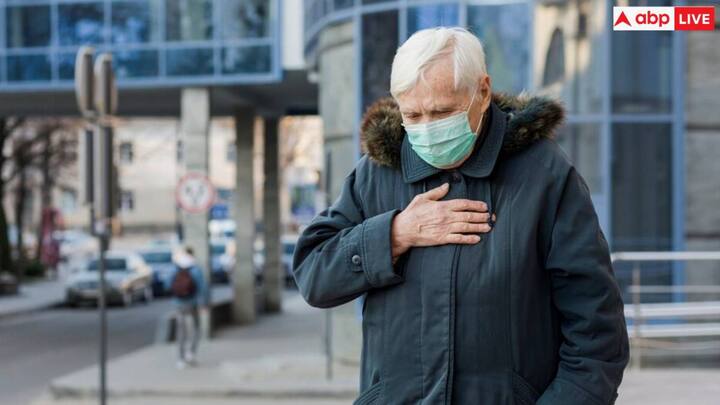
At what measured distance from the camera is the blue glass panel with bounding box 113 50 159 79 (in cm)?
2033

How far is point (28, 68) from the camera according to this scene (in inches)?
835

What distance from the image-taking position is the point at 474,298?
7.93 feet

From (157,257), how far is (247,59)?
59.7 ft

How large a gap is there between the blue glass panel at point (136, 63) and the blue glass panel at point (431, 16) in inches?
299

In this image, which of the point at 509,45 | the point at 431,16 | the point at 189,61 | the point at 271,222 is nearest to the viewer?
the point at 509,45

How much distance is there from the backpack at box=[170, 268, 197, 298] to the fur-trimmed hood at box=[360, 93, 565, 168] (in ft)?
42.3

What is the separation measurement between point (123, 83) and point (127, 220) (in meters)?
57.2

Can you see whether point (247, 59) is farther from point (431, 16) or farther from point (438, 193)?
point (438, 193)

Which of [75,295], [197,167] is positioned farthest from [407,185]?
[75,295]

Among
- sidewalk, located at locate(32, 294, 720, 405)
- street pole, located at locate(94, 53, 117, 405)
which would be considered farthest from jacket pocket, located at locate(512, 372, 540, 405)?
street pole, located at locate(94, 53, 117, 405)

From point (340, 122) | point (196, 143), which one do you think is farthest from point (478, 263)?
point (196, 143)

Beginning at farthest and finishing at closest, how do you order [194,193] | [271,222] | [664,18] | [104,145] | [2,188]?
[2,188]
[271,222]
[194,193]
[104,145]
[664,18]

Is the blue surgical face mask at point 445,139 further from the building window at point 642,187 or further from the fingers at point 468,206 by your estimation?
the building window at point 642,187

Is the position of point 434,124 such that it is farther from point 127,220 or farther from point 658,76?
point 127,220
